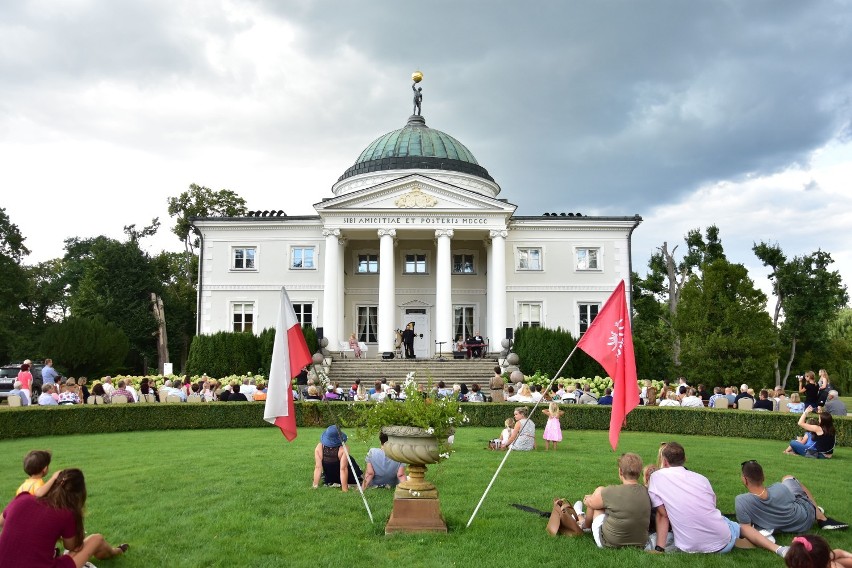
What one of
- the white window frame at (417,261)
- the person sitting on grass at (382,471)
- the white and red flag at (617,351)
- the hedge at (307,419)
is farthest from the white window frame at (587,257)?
the white and red flag at (617,351)

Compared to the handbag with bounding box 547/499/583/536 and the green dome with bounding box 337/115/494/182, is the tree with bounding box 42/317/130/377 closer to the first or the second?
the green dome with bounding box 337/115/494/182

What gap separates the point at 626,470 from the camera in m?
7.64

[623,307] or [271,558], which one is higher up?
[623,307]

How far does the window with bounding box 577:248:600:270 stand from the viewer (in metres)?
40.2

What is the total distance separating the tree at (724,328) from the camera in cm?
3350

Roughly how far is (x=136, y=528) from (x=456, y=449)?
8.25 m

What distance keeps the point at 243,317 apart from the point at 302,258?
4.64 meters

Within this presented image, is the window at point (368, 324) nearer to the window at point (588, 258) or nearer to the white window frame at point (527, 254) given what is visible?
the white window frame at point (527, 254)

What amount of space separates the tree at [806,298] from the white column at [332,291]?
30590 millimetres

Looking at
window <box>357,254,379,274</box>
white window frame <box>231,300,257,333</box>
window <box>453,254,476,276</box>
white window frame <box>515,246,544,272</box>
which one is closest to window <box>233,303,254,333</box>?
white window frame <box>231,300,257,333</box>

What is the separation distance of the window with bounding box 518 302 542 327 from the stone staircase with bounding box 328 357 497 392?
564cm

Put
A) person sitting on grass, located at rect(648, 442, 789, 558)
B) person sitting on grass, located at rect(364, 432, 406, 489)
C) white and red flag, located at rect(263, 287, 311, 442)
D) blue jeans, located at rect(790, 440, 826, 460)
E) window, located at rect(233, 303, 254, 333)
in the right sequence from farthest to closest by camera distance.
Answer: window, located at rect(233, 303, 254, 333), blue jeans, located at rect(790, 440, 826, 460), person sitting on grass, located at rect(364, 432, 406, 489), white and red flag, located at rect(263, 287, 311, 442), person sitting on grass, located at rect(648, 442, 789, 558)

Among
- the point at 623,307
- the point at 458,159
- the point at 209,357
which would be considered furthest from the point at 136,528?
the point at 458,159

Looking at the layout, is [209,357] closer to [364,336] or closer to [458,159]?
[364,336]
